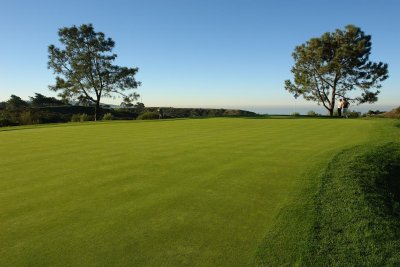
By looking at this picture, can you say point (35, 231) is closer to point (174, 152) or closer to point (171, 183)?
point (171, 183)

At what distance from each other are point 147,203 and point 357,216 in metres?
2.72

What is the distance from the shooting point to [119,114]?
40.3 metres

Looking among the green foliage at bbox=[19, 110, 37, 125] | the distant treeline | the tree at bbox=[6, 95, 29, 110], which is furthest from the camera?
the tree at bbox=[6, 95, 29, 110]

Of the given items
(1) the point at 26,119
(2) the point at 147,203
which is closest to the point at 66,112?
(1) the point at 26,119

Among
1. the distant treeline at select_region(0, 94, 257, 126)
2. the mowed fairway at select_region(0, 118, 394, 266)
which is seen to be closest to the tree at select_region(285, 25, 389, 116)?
the distant treeline at select_region(0, 94, 257, 126)

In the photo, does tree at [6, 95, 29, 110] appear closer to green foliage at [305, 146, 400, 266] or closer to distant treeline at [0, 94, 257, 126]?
distant treeline at [0, 94, 257, 126]

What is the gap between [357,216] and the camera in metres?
4.09

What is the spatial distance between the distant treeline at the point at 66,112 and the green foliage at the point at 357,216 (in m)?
23.6

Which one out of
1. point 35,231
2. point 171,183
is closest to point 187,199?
point 171,183

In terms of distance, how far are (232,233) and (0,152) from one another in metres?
8.19

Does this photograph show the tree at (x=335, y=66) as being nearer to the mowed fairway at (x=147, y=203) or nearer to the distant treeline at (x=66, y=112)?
the distant treeline at (x=66, y=112)

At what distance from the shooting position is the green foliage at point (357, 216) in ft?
10.4

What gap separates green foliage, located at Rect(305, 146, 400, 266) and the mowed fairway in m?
0.51

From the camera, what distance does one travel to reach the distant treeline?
2861 cm
